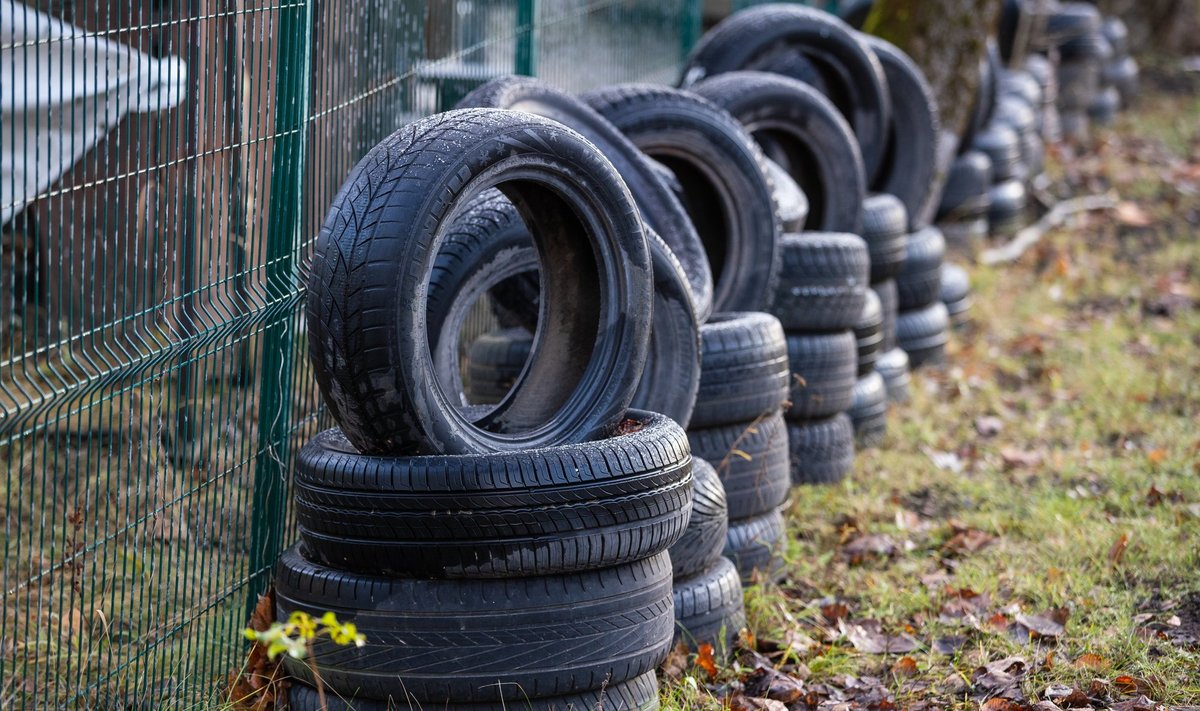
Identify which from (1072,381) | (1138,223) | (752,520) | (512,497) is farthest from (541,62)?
(1138,223)

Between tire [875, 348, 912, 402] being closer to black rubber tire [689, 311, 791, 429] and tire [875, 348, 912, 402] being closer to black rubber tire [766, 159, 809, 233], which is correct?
black rubber tire [766, 159, 809, 233]

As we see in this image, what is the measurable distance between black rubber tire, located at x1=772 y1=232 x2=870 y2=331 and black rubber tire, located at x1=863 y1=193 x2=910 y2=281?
108cm

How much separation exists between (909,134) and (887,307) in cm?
143

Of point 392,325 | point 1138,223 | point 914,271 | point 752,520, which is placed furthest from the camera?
point 1138,223

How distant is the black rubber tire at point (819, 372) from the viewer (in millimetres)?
6344

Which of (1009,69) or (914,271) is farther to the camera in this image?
(1009,69)

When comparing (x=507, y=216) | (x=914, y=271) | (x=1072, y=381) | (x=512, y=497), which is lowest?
(x=1072, y=381)

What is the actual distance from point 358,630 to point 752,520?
82.6 inches

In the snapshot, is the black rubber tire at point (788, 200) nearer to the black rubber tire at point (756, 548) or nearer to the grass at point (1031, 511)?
the grass at point (1031, 511)

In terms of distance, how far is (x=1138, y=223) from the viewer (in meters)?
12.1

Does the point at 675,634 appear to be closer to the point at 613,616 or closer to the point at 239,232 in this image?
the point at 613,616

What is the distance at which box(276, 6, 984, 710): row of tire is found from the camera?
11.6 ft

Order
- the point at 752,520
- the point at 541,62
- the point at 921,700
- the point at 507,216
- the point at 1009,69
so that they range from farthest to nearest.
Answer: the point at 1009,69 → the point at 541,62 → the point at 752,520 → the point at 507,216 → the point at 921,700

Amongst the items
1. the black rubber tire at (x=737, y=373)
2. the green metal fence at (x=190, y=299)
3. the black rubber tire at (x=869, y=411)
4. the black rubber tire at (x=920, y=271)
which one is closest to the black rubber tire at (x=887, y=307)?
the black rubber tire at (x=920, y=271)
